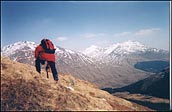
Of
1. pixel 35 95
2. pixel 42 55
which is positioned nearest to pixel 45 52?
pixel 42 55

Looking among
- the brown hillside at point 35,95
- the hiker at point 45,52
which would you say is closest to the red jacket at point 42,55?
the hiker at point 45,52

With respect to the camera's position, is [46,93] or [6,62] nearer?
[46,93]

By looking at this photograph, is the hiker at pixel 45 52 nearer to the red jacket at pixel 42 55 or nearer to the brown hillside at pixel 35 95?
the red jacket at pixel 42 55

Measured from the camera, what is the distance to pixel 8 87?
72.3 ft

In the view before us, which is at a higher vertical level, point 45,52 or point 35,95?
point 45,52

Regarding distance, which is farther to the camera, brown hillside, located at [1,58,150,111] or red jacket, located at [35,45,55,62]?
red jacket, located at [35,45,55,62]

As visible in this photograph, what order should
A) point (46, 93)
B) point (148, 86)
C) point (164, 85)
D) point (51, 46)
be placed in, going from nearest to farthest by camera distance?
point (46, 93), point (51, 46), point (164, 85), point (148, 86)

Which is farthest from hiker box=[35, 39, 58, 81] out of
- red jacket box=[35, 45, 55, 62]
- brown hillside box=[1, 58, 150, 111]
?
brown hillside box=[1, 58, 150, 111]

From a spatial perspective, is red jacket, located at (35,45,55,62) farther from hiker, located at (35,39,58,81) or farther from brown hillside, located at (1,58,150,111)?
brown hillside, located at (1,58,150,111)

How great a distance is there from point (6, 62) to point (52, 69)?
4.62 m

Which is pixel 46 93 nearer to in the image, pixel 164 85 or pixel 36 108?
pixel 36 108

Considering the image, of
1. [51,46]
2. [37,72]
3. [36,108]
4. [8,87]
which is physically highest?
[51,46]

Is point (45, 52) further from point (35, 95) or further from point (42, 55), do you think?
point (35, 95)

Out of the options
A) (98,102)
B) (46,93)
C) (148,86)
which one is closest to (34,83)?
(46,93)
